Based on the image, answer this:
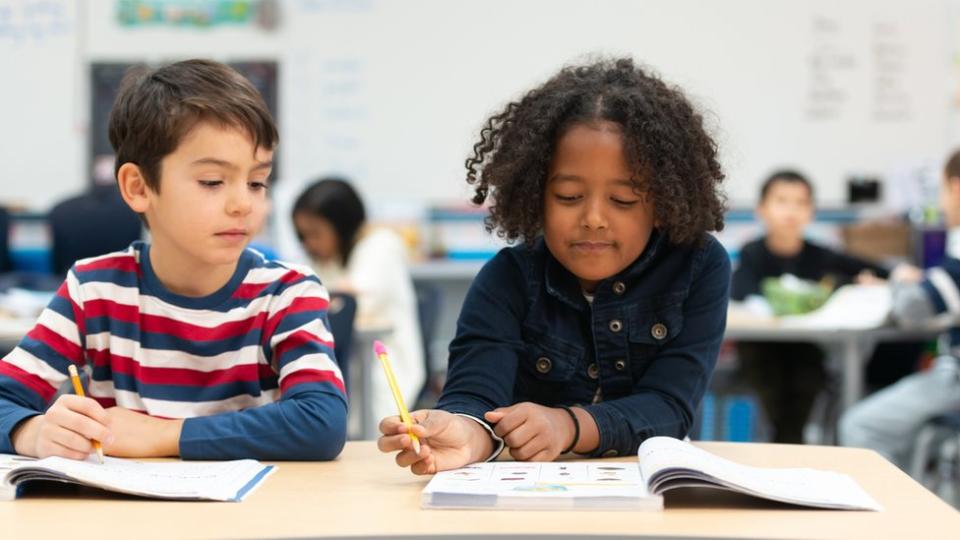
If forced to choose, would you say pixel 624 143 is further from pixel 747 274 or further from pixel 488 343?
pixel 747 274

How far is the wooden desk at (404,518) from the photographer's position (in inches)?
41.8

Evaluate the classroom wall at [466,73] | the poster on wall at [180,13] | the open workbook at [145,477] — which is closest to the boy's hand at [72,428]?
the open workbook at [145,477]

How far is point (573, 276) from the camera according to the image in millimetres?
1717

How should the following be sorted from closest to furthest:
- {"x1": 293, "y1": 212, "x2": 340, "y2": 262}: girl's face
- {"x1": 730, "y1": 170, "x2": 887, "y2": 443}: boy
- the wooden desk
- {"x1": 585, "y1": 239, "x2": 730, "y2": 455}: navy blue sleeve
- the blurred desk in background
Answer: the wooden desk < {"x1": 585, "y1": 239, "x2": 730, "y2": 455}: navy blue sleeve < the blurred desk in background < {"x1": 293, "y1": 212, "x2": 340, "y2": 262}: girl's face < {"x1": 730, "y1": 170, "x2": 887, "y2": 443}: boy

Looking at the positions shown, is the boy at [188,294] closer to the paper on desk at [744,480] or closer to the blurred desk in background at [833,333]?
the paper on desk at [744,480]

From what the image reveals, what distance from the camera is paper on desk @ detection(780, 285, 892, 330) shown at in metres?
3.94

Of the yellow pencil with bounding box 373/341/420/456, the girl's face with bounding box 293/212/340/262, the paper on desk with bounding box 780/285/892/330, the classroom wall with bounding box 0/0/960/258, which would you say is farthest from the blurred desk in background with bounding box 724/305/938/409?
the yellow pencil with bounding box 373/341/420/456

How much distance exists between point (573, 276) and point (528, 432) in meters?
0.34

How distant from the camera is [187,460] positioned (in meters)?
1.46

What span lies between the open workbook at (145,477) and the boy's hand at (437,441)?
5.9 inches

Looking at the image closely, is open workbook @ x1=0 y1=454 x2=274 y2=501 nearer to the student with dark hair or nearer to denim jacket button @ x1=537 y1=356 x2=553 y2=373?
denim jacket button @ x1=537 y1=356 x2=553 y2=373

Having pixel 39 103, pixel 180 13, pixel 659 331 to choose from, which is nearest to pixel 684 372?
pixel 659 331

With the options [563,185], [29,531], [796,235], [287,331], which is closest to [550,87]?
[563,185]

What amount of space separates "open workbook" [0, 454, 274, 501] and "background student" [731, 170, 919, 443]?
138 inches
